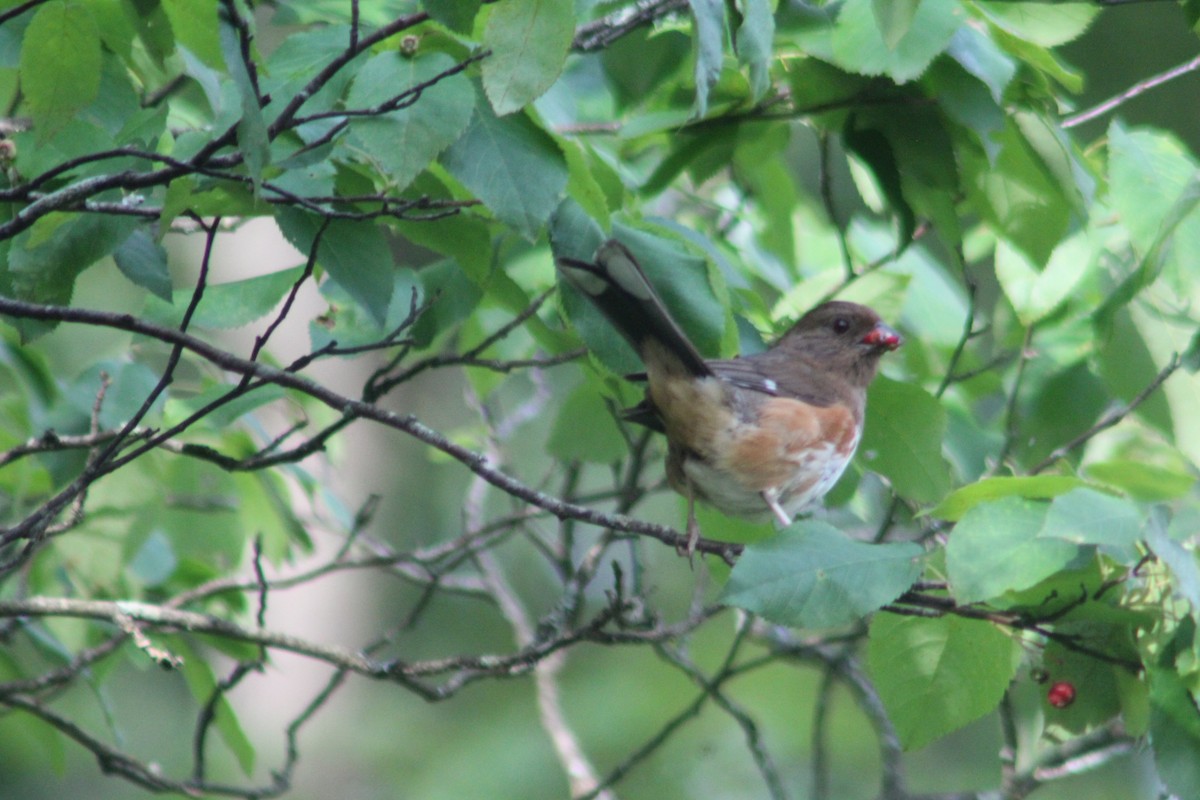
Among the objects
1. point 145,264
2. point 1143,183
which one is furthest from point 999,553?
point 145,264

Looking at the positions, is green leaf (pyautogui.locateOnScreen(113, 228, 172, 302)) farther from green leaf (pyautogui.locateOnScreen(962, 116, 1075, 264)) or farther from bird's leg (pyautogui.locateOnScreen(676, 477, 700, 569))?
green leaf (pyautogui.locateOnScreen(962, 116, 1075, 264))

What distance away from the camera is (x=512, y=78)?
1.88m

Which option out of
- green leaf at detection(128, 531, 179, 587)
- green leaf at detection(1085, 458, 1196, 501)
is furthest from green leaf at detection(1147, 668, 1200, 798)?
green leaf at detection(128, 531, 179, 587)

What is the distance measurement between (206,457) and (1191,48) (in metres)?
9.09

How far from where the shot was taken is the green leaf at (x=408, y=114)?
6.40 ft

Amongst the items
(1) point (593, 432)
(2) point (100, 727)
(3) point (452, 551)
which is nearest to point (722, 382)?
(1) point (593, 432)

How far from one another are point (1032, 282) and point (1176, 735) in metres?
1.43

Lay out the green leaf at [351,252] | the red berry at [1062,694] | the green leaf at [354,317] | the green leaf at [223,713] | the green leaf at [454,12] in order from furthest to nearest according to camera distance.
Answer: the green leaf at [223,713]
the green leaf at [354,317]
the red berry at [1062,694]
the green leaf at [351,252]
the green leaf at [454,12]

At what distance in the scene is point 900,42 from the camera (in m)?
2.30

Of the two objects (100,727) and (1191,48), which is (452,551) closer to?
(100,727)

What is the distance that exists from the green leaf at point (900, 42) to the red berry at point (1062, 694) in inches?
49.9

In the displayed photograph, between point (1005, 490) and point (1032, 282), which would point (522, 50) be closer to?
point (1005, 490)

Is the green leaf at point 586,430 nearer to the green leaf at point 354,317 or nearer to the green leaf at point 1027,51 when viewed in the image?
the green leaf at point 354,317

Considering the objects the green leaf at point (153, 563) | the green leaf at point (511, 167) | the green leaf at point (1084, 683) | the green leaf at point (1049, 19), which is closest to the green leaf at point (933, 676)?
the green leaf at point (1084, 683)
